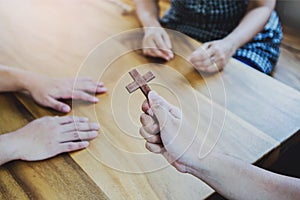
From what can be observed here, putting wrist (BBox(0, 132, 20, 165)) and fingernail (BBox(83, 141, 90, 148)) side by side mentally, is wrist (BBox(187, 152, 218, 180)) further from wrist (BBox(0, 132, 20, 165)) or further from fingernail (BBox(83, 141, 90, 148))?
wrist (BBox(0, 132, 20, 165))

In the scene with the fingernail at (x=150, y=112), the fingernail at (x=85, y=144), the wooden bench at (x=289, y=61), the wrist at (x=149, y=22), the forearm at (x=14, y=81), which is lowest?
the wooden bench at (x=289, y=61)

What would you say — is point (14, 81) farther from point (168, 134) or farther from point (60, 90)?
point (168, 134)

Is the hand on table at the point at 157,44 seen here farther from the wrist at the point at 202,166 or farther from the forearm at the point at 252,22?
the wrist at the point at 202,166

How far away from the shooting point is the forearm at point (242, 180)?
63cm

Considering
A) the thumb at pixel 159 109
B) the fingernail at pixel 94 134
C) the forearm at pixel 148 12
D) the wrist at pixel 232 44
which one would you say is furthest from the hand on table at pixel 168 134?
the forearm at pixel 148 12

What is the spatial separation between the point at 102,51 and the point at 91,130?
0.25m

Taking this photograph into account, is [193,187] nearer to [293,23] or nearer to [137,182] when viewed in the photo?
[137,182]

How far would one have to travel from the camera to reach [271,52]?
1.11 meters

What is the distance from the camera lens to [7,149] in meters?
0.74

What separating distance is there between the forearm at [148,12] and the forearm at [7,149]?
52 centimetres

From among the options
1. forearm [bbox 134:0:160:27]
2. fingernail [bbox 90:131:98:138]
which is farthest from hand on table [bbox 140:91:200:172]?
forearm [bbox 134:0:160:27]

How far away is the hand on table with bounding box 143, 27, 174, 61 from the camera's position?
0.97 meters

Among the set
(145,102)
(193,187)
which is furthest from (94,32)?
(193,187)

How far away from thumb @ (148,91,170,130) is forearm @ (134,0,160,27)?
0.45 meters
